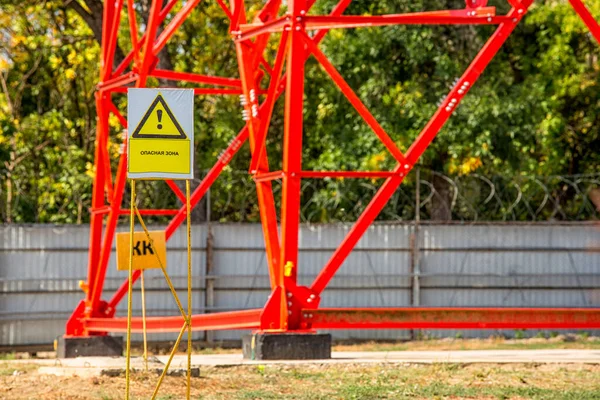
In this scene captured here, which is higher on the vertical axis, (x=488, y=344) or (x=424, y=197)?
(x=424, y=197)

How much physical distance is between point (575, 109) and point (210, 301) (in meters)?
10.7

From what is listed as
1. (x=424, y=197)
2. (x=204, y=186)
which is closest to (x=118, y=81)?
(x=204, y=186)

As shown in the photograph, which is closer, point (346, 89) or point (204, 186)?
point (346, 89)

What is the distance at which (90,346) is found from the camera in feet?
53.8

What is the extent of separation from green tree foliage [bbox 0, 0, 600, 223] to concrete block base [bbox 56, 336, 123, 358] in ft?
11.2

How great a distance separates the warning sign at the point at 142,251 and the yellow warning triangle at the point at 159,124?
13.9 feet

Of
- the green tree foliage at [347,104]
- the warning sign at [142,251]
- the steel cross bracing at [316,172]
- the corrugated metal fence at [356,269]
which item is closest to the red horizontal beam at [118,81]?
the steel cross bracing at [316,172]

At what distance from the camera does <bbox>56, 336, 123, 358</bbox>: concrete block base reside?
16.3m

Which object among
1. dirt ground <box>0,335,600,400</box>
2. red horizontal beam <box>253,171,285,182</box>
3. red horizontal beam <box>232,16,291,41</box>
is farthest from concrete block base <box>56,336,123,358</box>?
red horizontal beam <box>232,16,291,41</box>

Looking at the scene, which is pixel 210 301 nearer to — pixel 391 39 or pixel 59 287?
pixel 59 287

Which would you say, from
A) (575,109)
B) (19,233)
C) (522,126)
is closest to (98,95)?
(19,233)

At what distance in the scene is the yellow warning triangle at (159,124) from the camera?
875cm

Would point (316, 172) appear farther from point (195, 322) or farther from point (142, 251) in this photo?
point (195, 322)

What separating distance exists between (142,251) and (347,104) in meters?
10.9
